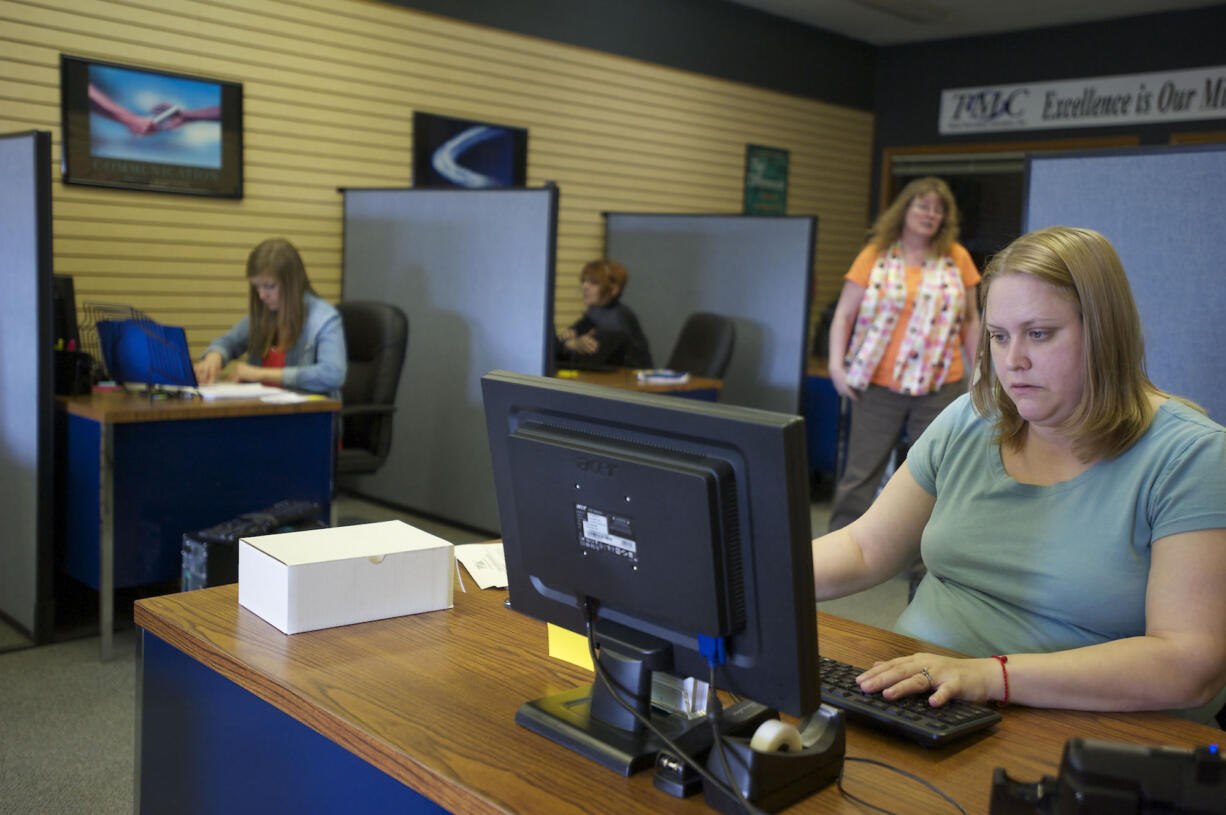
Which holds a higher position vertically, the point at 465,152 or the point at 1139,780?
the point at 465,152

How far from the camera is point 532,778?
1.07 meters

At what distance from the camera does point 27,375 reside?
10.8 ft

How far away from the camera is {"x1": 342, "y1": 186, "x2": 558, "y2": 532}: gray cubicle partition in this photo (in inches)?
177

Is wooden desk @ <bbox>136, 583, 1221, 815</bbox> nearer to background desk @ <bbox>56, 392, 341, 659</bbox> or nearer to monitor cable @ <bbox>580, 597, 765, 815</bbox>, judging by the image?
monitor cable @ <bbox>580, 597, 765, 815</bbox>

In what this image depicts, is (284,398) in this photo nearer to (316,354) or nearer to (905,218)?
(316,354)

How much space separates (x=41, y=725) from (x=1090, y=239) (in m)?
2.71

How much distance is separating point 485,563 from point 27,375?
2204 millimetres

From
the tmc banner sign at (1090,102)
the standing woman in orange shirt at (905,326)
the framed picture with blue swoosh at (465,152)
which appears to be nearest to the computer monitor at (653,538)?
the standing woman in orange shirt at (905,326)

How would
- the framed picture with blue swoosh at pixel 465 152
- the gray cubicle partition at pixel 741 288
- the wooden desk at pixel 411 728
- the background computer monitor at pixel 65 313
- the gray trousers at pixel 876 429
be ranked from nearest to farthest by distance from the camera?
the wooden desk at pixel 411 728, the background computer monitor at pixel 65 313, the gray trousers at pixel 876 429, the gray cubicle partition at pixel 741 288, the framed picture with blue swoosh at pixel 465 152

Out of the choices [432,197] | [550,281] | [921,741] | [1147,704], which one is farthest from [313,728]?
[432,197]

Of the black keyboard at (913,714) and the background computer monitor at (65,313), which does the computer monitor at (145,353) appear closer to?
the background computer monitor at (65,313)

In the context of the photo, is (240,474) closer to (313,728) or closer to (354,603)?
(354,603)

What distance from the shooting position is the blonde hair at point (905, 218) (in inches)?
164

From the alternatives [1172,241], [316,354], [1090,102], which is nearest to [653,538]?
[1172,241]
